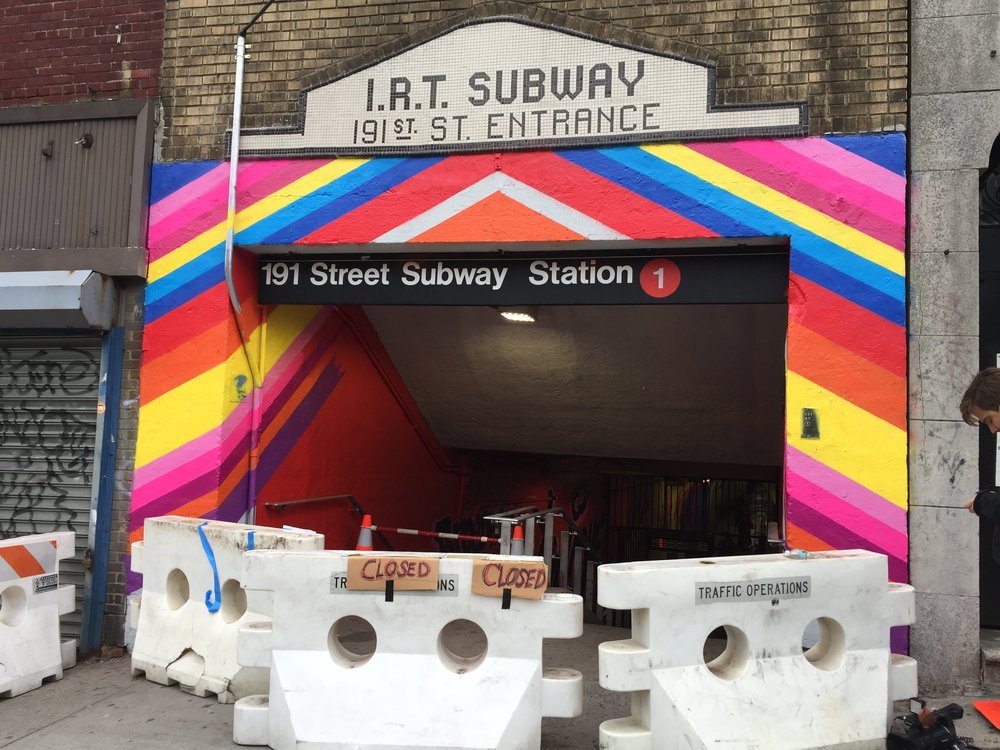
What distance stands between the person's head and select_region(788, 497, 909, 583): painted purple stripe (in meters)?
1.38

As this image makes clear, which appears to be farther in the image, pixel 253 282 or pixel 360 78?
pixel 253 282

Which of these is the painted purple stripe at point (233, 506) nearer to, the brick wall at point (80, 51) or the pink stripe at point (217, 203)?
the pink stripe at point (217, 203)

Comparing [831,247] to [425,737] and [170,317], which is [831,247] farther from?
[170,317]

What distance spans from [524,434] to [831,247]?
567 cm

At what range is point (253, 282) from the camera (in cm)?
761

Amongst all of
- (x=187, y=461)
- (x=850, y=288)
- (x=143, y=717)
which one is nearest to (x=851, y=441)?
(x=850, y=288)

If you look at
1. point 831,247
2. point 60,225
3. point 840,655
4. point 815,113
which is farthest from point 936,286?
point 60,225

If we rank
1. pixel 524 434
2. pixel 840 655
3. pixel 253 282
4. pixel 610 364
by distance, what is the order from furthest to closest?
pixel 524 434 < pixel 610 364 < pixel 253 282 < pixel 840 655

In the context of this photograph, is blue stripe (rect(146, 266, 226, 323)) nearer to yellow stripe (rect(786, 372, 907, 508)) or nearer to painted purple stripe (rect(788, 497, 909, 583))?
Answer: yellow stripe (rect(786, 372, 907, 508))

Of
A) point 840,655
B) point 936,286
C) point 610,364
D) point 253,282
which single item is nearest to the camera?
point 840,655

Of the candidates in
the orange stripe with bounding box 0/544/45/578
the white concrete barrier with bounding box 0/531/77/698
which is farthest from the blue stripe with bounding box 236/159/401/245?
the orange stripe with bounding box 0/544/45/578

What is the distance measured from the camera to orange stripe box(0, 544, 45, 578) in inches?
238

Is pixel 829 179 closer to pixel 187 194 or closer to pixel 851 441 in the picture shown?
pixel 851 441

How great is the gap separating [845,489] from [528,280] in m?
2.84
